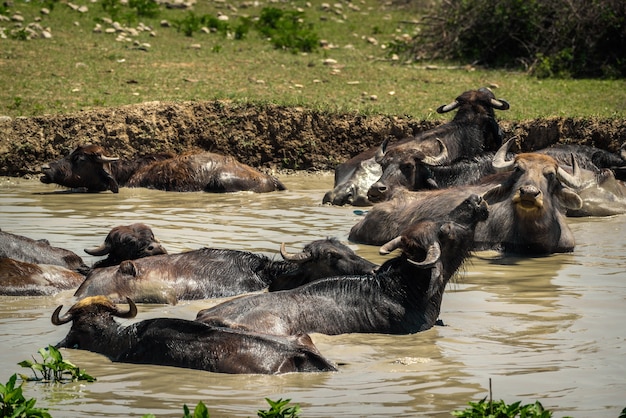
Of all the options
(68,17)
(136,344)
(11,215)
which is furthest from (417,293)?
(68,17)

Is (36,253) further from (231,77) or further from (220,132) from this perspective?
(231,77)

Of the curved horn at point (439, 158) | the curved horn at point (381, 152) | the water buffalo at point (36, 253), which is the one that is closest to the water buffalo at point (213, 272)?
the water buffalo at point (36, 253)

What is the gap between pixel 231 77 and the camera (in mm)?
16938

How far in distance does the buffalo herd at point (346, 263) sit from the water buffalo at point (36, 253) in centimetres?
1

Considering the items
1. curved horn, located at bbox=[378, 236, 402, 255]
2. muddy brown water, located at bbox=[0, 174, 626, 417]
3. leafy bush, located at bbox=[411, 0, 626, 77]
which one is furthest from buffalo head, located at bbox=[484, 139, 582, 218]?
leafy bush, located at bbox=[411, 0, 626, 77]

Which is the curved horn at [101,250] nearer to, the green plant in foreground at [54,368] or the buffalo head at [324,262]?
the buffalo head at [324,262]

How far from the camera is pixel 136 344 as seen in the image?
6.34 metres

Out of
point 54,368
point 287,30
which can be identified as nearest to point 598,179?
point 54,368

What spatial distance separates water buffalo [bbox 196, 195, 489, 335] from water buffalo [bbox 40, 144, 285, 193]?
22.4 ft

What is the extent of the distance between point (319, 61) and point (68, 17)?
4904mm

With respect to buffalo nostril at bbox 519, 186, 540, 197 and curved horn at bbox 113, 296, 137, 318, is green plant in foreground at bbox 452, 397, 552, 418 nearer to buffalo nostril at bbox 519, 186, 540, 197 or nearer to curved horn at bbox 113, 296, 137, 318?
curved horn at bbox 113, 296, 137, 318

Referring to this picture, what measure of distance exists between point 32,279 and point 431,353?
3075 mm

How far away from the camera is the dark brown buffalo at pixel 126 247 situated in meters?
8.63

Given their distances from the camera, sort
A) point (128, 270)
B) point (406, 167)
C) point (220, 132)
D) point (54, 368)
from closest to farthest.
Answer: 1. point (54, 368)
2. point (128, 270)
3. point (406, 167)
4. point (220, 132)
